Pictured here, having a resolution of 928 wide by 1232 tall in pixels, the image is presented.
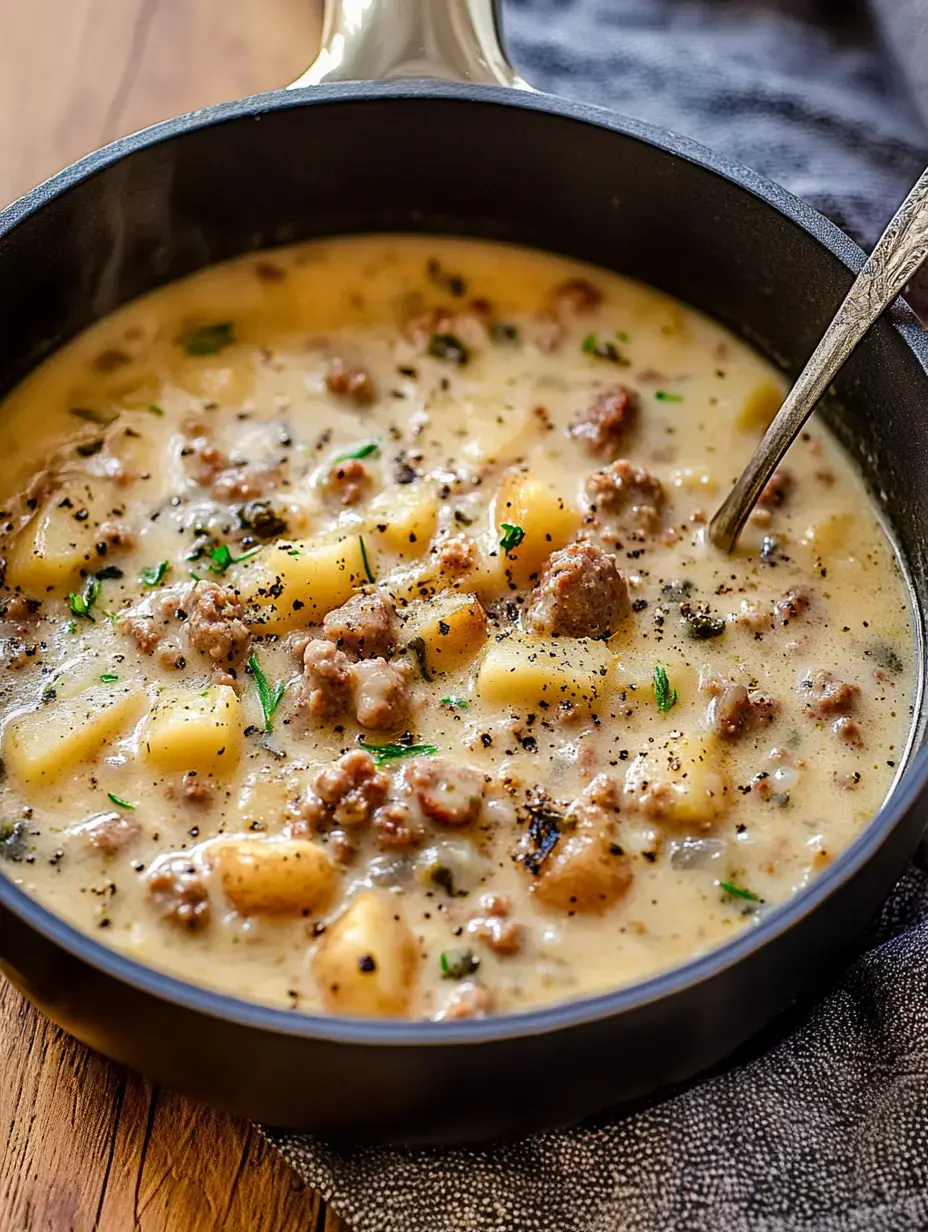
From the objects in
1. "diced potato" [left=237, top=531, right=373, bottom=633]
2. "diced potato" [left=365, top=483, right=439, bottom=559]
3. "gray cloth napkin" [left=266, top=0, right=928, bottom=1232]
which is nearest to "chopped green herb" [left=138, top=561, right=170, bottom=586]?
"diced potato" [left=237, top=531, right=373, bottom=633]

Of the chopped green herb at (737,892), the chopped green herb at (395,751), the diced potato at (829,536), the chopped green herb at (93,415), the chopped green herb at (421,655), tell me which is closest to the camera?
the chopped green herb at (737,892)

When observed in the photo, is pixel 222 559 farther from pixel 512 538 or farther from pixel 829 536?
pixel 829 536

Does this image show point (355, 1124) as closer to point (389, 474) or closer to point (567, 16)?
point (389, 474)

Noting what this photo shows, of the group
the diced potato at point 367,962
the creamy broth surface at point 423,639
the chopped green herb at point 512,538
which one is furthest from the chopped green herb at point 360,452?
the diced potato at point 367,962

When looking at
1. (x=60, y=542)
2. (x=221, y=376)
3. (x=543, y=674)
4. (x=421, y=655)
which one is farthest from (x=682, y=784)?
(x=221, y=376)

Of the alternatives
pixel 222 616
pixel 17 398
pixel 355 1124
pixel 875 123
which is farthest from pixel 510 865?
pixel 875 123

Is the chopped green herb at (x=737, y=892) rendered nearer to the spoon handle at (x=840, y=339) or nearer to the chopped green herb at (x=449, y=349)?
the spoon handle at (x=840, y=339)
